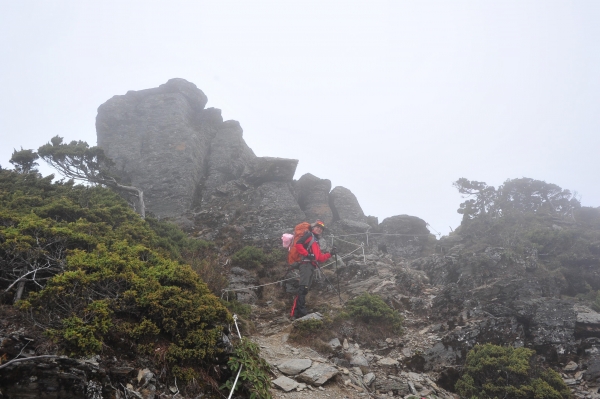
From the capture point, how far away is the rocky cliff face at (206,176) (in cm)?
2148

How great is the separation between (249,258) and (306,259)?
453cm

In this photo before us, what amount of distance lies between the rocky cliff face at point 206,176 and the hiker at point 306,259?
7137mm

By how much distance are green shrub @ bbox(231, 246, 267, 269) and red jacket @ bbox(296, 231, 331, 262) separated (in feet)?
13.3

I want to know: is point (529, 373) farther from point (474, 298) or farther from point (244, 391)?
point (244, 391)

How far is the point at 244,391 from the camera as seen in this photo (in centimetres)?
565

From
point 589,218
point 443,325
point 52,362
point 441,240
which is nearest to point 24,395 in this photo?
point 52,362

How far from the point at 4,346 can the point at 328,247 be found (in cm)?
1655

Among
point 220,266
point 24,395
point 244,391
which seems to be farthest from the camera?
point 220,266

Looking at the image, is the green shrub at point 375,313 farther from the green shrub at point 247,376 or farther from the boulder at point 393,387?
the green shrub at point 247,376

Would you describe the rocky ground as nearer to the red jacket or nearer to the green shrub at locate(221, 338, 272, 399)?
the green shrub at locate(221, 338, 272, 399)

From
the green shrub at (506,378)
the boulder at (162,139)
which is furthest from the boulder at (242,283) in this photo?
the boulder at (162,139)

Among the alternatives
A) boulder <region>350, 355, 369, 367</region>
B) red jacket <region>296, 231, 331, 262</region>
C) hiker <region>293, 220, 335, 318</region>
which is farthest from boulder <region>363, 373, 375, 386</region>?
red jacket <region>296, 231, 331, 262</region>

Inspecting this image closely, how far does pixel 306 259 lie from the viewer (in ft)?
38.7

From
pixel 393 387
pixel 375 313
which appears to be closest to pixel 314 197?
pixel 375 313
